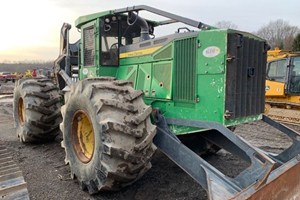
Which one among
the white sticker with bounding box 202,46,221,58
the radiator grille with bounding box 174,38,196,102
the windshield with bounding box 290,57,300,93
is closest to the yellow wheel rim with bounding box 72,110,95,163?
the radiator grille with bounding box 174,38,196,102

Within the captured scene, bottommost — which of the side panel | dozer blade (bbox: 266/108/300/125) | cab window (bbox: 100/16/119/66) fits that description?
dozer blade (bbox: 266/108/300/125)

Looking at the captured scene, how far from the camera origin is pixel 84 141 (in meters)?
4.50

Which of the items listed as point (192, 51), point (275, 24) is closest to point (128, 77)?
point (192, 51)

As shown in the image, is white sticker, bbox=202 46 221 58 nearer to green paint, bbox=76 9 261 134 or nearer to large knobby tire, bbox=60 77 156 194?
green paint, bbox=76 9 261 134

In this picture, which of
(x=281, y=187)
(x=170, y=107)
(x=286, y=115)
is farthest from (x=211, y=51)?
(x=286, y=115)

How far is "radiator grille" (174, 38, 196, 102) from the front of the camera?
4055mm

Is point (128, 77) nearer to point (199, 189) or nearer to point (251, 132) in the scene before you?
point (199, 189)

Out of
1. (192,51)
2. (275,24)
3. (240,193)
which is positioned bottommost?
(240,193)

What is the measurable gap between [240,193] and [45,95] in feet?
15.1

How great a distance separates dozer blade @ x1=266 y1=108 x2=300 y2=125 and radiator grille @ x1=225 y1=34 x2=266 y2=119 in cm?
714

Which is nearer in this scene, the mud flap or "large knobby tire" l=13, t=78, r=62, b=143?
the mud flap

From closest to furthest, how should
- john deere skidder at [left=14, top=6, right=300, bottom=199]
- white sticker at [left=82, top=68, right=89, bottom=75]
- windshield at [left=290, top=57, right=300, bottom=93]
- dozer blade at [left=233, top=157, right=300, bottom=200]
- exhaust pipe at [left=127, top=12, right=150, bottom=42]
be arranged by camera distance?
dozer blade at [left=233, top=157, right=300, bottom=200] < john deere skidder at [left=14, top=6, right=300, bottom=199] < exhaust pipe at [left=127, top=12, right=150, bottom=42] < white sticker at [left=82, top=68, right=89, bottom=75] < windshield at [left=290, top=57, right=300, bottom=93]

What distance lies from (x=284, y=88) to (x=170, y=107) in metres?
8.24

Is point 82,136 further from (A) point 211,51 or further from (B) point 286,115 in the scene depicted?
(B) point 286,115
